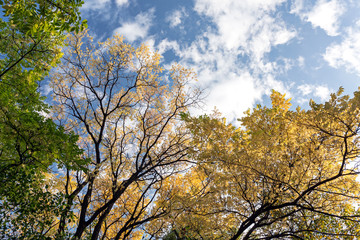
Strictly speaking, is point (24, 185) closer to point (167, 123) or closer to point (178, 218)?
point (178, 218)

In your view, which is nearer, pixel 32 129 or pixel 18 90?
pixel 32 129

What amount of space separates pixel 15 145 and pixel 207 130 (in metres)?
5.08

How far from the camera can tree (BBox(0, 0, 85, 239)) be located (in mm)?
4625

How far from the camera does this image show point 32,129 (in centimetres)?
452

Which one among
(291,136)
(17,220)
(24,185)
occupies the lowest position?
(17,220)

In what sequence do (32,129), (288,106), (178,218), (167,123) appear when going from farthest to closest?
(167,123)
(178,218)
(288,106)
(32,129)

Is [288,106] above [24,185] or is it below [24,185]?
above

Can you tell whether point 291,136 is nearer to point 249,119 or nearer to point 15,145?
point 249,119

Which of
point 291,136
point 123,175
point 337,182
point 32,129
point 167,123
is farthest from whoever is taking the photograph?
point 167,123

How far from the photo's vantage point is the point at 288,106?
18.9ft

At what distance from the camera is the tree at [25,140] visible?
4625mm

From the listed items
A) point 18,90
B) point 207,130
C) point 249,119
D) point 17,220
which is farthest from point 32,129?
point 249,119

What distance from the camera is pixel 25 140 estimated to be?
471 centimetres

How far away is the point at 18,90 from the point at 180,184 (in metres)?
8.12
